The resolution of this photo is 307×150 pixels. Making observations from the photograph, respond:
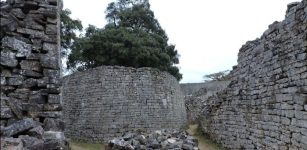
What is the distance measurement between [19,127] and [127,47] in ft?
57.3

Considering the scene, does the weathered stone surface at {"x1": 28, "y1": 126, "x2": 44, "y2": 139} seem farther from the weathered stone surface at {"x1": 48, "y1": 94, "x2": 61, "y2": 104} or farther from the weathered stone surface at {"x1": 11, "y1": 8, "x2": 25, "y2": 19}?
the weathered stone surface at {"x1": 11, "y1": 8, "x2": 25, "y2": 19}


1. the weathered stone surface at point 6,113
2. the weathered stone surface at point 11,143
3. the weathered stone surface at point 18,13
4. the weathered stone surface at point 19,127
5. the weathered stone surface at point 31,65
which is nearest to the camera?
the weathered stone surface at point 11,143

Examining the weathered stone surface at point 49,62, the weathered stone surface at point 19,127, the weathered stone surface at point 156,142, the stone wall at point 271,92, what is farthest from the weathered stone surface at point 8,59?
the weathered stone surface at point 156,142

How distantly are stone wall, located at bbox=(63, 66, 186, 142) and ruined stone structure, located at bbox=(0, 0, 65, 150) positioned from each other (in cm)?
1021

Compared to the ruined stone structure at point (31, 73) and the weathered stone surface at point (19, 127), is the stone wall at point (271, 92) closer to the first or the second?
the ruined stone structure at point (31, 73)

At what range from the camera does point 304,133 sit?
6395 mm

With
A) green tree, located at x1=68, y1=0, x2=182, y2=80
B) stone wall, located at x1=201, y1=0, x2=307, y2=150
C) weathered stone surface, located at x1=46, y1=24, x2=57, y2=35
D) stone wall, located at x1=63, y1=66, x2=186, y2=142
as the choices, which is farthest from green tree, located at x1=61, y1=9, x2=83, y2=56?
weathered stone surface, located at x1=46, y1=24, x2=57, y2=35

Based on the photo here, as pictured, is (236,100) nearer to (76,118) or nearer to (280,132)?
(280,132)

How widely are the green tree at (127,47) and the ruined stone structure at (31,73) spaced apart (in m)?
16.2

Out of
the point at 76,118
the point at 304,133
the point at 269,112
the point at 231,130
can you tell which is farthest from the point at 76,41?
the point at 304,133

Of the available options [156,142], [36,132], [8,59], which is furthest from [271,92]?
[8,59]

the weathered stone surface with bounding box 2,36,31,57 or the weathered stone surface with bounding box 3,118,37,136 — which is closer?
the weathered stone surface with bounding box 3,118,37,136

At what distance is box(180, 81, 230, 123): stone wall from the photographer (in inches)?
828

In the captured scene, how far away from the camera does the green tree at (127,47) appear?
815 inches
